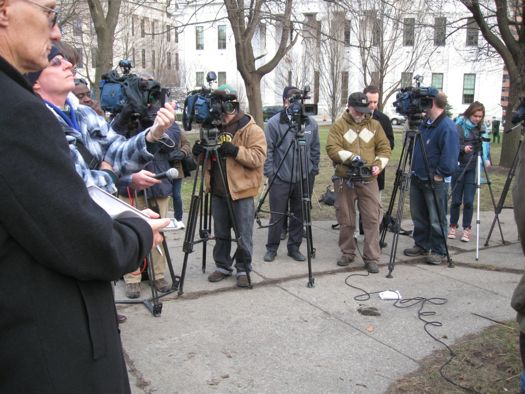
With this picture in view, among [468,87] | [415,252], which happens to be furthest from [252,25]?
[468,87]

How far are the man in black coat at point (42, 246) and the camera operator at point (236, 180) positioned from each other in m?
3.45

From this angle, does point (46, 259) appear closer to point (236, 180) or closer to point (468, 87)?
point (236, 180)

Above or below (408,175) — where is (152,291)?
below

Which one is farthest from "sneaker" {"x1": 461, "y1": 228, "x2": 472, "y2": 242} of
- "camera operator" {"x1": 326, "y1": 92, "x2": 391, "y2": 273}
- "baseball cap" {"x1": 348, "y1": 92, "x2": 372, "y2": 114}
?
"baseball cap" {"x1": 348, "y1": 92, "x2": 372, "y2": 114}

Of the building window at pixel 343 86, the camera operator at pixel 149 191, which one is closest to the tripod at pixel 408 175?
the camera operator at pixel 149 191

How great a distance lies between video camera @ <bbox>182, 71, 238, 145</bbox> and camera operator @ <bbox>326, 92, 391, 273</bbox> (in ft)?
5.12

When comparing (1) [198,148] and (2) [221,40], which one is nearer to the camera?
(1) [198,148]

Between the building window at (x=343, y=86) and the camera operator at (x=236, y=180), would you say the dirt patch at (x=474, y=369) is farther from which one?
the building window at (x=343, y=86)

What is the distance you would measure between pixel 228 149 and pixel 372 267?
216cm

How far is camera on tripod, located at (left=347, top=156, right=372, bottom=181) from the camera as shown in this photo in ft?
18.0

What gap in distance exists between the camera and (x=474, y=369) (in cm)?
340

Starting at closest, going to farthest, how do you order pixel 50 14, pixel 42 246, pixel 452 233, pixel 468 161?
pixel 42 246, pixel 50 14, pixel 468 161, pixel 452 233

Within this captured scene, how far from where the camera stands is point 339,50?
25719 millimetres

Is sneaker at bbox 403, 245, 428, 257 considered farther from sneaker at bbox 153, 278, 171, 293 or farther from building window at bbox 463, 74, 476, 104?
building window at bbox 463, 74, 476, 104
